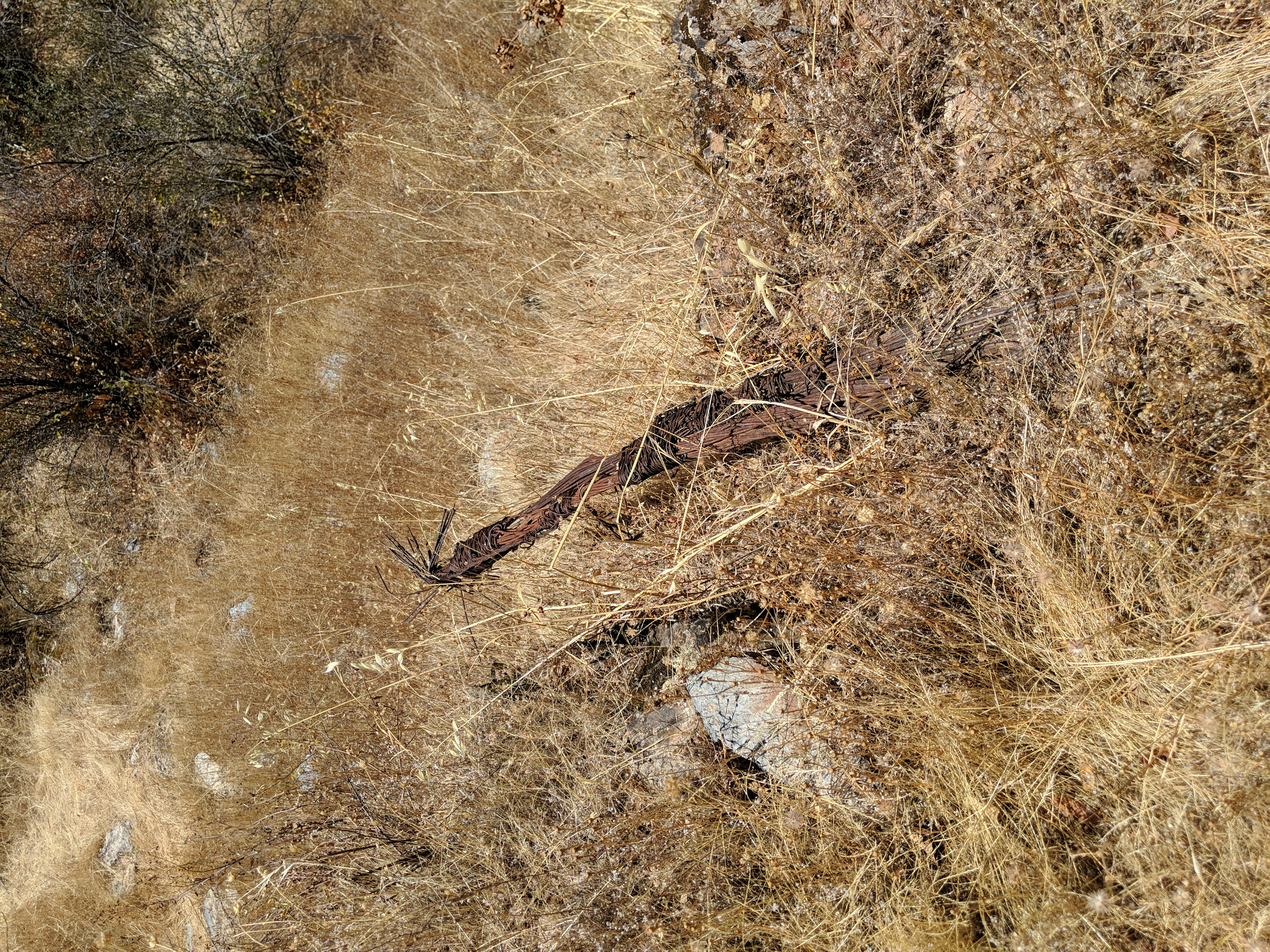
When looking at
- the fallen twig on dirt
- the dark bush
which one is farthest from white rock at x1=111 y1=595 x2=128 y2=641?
the fallen twig on dirt

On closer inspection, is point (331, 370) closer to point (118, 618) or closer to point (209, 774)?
point (118, 618)

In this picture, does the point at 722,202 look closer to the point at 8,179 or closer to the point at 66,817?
the point at 8,179

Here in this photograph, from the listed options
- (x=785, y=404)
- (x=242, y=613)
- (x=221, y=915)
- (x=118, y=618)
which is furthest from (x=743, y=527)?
(x=118, y=618)

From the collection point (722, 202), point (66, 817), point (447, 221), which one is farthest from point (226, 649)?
point (722, 202)

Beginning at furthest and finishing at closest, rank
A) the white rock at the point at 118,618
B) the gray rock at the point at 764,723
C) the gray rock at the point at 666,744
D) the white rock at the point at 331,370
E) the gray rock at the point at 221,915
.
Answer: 1. the white rock at the point at 118,618
2. the white rock at the point at 331,370
3. the gray rock at the point at 221,915
4. the gray rock at the point at 666,744
5. the gray rock at the point at 764,723

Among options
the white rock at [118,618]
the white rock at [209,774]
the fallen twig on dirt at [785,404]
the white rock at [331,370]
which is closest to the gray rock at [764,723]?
the fallen twig on dirt at [785,404]

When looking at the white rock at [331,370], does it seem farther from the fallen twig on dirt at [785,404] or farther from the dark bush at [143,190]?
the fallen twig on dirt at [785,404]

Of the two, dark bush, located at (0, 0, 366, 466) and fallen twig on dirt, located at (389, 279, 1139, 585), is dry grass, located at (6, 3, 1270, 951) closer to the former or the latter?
fallen twig on dirt, located at (389, 279, 1139, 585)
